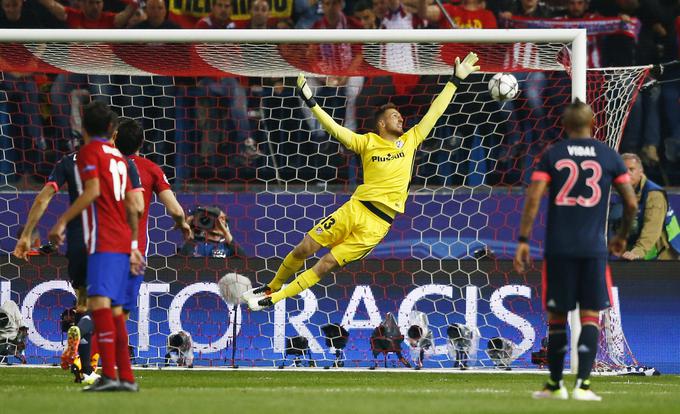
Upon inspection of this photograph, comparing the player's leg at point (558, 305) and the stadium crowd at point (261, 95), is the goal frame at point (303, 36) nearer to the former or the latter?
the stadium crowd at point (261, 95)

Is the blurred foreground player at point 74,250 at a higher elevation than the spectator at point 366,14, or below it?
below

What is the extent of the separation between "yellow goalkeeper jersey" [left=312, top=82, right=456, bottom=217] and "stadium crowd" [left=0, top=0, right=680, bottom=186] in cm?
184

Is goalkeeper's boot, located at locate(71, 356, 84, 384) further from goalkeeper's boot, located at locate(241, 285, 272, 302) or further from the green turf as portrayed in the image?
goalkeeper's boot, located at locate(241, 285, 272, 302)

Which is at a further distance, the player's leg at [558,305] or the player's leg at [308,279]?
the player's leg at [308,279]

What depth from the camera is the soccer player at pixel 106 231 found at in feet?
26.2

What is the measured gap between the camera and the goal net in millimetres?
12344

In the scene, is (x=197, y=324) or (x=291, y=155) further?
(x=291, y=155)

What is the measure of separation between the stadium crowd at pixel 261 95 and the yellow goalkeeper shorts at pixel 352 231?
7.32 feet

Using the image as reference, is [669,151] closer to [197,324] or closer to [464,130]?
[464,130]

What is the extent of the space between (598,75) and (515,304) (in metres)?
2.56

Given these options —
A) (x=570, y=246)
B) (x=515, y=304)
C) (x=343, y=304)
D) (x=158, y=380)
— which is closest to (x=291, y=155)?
(x=343, y=304)

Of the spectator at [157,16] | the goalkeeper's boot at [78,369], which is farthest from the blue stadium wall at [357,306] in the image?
the spectator at [157,16]

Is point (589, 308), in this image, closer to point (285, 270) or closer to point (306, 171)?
point (285, 270)

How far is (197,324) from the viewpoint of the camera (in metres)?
12.5
